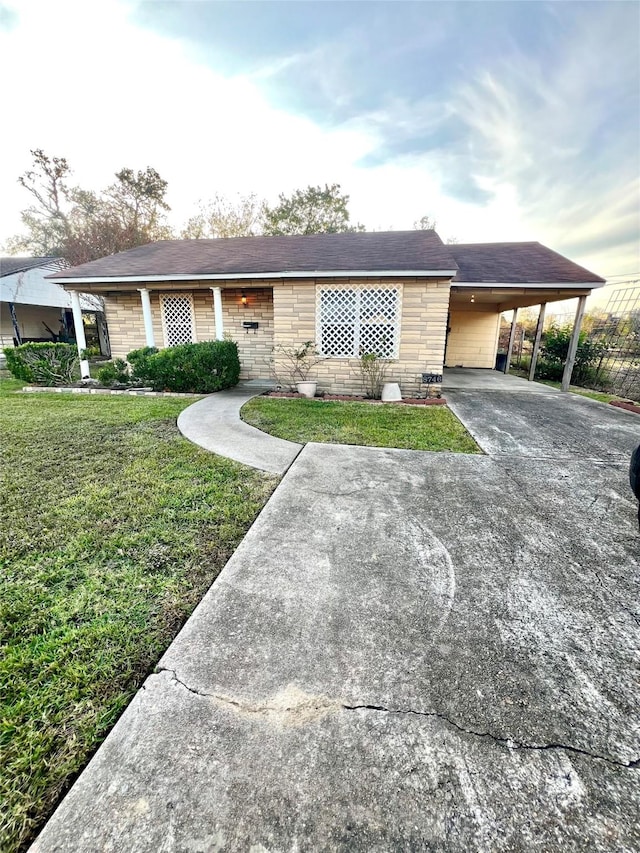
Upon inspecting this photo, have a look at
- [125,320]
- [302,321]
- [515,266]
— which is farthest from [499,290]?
[125,320]

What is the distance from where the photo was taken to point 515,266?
378 inches

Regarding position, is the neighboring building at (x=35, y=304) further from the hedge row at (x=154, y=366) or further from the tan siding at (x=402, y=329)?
the tan siding at (x=402, y=329)

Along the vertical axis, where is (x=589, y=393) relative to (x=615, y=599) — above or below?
above

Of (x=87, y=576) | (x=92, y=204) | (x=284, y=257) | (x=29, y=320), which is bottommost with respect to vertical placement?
A: (x=87, y=576)

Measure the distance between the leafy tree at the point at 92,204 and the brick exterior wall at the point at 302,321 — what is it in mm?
13128

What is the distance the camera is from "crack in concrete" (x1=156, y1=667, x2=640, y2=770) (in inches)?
51.0

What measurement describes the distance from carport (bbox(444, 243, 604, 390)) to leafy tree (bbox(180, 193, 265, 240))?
16679 millimetres

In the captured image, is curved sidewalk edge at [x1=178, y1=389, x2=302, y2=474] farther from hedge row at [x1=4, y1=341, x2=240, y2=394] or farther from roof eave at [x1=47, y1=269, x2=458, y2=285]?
roof eave at [x1=47, y1=269, x2=458, y2=285]

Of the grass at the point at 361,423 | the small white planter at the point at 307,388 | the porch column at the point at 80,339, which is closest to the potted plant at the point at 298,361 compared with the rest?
the small white planter at the point at 307,388

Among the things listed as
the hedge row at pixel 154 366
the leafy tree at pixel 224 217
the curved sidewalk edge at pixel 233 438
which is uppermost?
the leafy tree at pixel 224 217

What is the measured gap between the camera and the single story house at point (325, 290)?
7.80 m

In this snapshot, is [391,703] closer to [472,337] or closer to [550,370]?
[550,370]

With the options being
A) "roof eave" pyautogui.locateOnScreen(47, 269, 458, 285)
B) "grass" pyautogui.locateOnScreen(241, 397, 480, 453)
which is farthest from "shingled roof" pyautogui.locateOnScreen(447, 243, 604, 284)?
"grass" pyautogui.locateOnScreen(241, 397, 480, 453)

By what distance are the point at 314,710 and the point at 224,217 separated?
27334 millimetres
